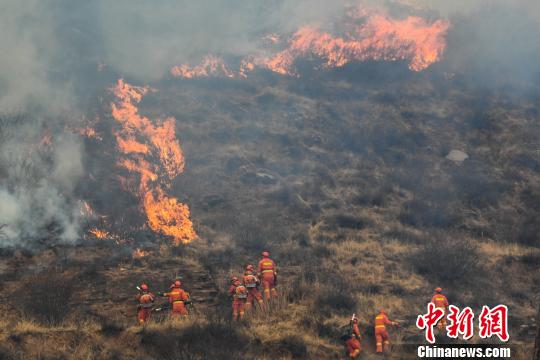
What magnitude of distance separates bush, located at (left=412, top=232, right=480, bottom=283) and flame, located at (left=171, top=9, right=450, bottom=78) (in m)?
20.6

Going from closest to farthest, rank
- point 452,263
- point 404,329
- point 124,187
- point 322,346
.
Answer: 1. point 322,346
2. point 404,329
3. point 452,263
4. point 124,187

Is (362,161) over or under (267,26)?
under

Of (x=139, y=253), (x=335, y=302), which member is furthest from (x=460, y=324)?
(x=139, y=253)

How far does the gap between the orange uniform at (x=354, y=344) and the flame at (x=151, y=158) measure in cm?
902

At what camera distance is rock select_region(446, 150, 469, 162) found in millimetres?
29594

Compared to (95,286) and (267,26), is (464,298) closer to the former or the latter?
(95,286)

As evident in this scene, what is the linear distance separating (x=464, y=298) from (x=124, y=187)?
14.1 m

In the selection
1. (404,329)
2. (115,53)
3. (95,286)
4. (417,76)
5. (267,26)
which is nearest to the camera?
(404,329)

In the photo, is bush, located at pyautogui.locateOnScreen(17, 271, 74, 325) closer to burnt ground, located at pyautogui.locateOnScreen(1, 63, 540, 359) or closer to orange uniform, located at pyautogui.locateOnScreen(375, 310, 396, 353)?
burnt ground, located at pyautogui.locateOnScreen(1, 63, 540, 359)

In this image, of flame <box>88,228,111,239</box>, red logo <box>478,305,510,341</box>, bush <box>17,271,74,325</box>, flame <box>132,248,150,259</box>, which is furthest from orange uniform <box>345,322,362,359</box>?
flame <box>88,228,111,239</box>

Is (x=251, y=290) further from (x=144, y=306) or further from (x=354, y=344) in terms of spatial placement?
(x=354, y=344)

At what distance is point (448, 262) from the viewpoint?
18.0 meters

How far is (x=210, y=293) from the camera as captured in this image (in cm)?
1568

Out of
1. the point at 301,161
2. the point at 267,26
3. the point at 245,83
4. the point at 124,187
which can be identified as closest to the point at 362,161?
the point at 301,161
